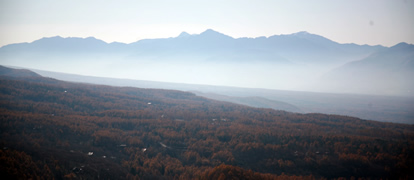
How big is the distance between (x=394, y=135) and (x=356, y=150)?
318 inches

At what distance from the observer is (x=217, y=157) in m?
15.9

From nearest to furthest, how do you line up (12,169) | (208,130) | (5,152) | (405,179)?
1. (12,169)
2. (5,152)
3. (405,179)
4. (208,130)

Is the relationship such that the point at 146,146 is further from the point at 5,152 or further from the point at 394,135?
the point at 394,135

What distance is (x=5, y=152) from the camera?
1007 cm

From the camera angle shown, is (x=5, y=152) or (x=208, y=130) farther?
(x=208, y=130)

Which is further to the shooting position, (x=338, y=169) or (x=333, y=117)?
(x=333, y=117)

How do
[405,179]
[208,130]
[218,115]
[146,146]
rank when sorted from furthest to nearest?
1. [218,115]
2. [208,130]
3. [146,146]
4. [405,179]

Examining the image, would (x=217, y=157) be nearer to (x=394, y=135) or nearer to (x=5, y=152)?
(x=5, y=152)

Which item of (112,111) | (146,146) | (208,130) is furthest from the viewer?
Answer: (112,111)

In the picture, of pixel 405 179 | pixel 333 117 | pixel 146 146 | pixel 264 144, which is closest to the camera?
pixel 405 179

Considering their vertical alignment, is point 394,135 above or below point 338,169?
above

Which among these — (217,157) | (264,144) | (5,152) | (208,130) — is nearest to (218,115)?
(208,130)

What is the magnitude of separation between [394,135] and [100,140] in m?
25.6

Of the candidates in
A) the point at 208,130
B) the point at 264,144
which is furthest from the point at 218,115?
the point at 264,144
